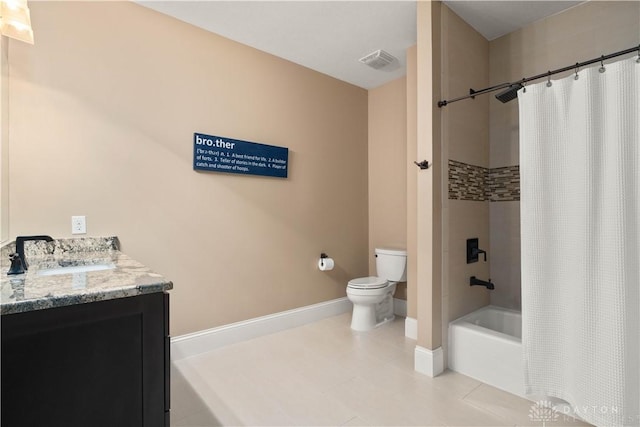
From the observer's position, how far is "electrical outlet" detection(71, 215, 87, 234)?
1.86 metres

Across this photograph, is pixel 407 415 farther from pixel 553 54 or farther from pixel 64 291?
pixel 553 54

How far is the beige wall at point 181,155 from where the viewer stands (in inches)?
70.7

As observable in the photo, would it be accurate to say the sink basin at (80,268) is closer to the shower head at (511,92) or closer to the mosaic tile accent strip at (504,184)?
the shower head at (511,92)

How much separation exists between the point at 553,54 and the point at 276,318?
2.95 m

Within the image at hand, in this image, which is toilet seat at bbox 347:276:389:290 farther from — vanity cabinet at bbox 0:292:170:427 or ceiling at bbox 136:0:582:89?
ceiling at bbox 136:0:582:89

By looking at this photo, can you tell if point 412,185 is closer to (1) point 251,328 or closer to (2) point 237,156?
(2) point 237,156

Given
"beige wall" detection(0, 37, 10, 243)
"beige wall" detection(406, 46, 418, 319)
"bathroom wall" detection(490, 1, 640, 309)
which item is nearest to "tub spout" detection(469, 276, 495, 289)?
"bathroom wall" detection(490, 1, 640, 309)

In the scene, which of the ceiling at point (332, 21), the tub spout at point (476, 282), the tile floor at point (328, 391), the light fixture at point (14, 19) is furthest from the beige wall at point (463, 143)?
the light fixture at point (14, 19)

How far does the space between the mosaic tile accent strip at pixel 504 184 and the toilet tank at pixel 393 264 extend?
0.88 m

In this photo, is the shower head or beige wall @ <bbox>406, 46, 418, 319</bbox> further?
beige wall @ <bbox>406, 46, 418, 319</bbox>

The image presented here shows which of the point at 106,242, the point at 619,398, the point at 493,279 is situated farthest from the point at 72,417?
the point at 493,279

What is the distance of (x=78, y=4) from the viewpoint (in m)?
1.89

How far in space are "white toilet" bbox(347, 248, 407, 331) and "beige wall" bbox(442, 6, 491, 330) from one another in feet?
2.13

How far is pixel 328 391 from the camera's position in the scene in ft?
5.98
